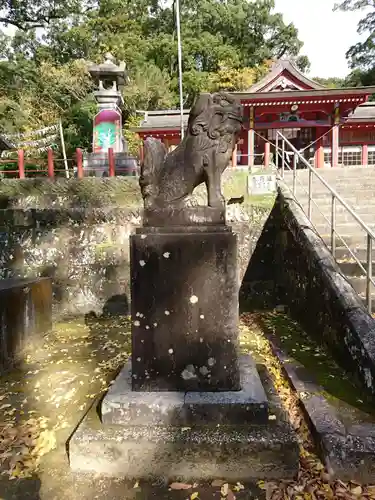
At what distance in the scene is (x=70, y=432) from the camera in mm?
3051

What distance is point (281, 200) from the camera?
693 cm

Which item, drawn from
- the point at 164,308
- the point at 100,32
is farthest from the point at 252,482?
the point at 100,32

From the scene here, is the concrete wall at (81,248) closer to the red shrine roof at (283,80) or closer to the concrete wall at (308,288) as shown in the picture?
the concrete wall at (308,288)

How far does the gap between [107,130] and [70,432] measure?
11.9 meters

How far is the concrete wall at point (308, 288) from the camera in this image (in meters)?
3.55

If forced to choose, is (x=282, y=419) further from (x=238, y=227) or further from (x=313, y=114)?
(x=313, y=114)

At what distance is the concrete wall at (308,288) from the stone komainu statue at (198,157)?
1875 millimetres

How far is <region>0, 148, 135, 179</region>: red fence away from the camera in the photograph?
345 inches

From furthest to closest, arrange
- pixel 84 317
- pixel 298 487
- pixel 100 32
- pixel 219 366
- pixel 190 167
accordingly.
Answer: pixel 100 32 → pixel 84 317 → pixel 190 167 → pixel 219 366 → pixel 298 487

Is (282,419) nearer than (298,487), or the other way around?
(298,487)

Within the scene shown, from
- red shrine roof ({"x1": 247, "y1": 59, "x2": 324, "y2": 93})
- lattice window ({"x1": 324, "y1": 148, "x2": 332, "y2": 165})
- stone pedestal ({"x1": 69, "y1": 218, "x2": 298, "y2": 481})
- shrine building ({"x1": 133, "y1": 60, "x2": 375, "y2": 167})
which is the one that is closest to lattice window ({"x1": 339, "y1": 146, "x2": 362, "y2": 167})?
shrine building ({"x1": 133, "y1": 60, "x2": 375, "y2": 167})

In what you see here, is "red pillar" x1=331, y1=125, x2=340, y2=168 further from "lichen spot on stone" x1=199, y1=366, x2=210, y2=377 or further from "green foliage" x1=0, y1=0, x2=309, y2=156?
"lichen spot on stone" x1=199, y1=366, x2=210, y2=377

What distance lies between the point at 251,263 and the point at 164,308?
4479 mm

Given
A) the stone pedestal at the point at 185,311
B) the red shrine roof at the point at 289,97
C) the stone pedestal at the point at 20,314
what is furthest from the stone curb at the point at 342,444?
the red shrine roof at the point at 289,97
